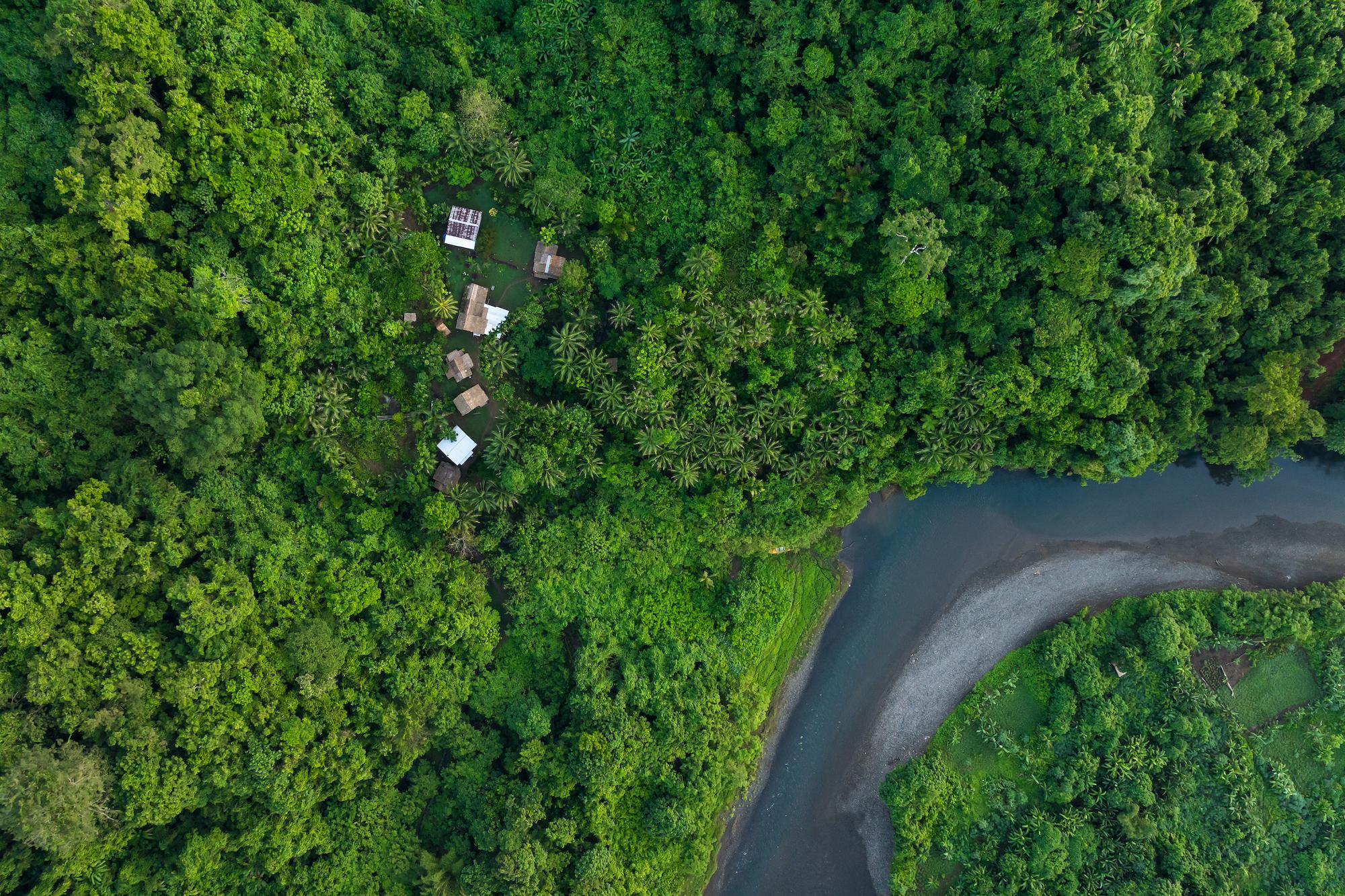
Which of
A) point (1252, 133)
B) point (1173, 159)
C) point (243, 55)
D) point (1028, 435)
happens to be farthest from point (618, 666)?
point (1252, 133)

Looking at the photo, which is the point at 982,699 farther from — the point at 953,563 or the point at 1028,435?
the point at 1028,435

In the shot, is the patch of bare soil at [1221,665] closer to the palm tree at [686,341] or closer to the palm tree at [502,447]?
the palm tree at [686,341]

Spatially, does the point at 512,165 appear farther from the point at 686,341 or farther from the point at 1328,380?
the point at 1328,380

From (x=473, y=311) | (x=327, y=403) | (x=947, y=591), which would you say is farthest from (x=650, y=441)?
(x=947, y=591)

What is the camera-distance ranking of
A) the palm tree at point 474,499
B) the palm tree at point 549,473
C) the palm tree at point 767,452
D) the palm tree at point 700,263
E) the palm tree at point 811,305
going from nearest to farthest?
the palm tree at point 700,263
the palm tree at point 811,305
the palm tree at point 549,473
the palm tree at point 474,499
the palm tree at point 767,452

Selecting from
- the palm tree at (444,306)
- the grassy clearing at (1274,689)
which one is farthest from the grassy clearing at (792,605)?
the grassy clearing at (1274,689)

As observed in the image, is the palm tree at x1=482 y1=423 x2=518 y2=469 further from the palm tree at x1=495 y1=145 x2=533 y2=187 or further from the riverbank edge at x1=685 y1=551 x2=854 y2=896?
the riverbank edge at x1=685 y1=551 x2=854 y2=896
